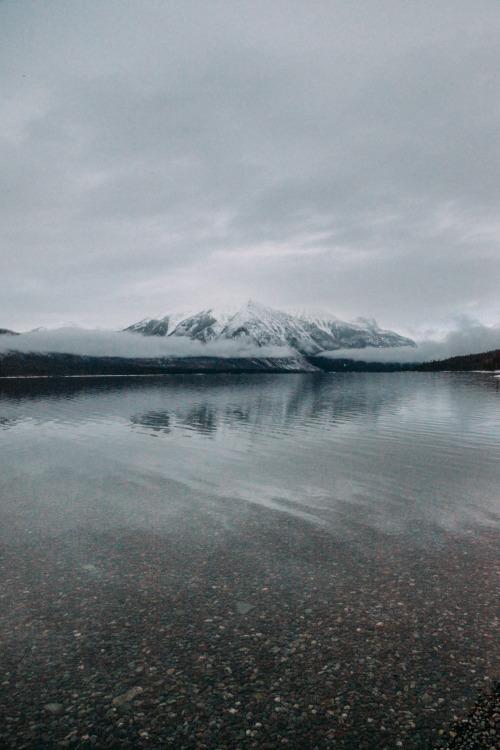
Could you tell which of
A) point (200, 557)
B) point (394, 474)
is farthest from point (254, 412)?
point (200, 557)

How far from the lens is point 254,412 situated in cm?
7100

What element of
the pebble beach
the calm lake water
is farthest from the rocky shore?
the calm lake water

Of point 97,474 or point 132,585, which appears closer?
point 132,585

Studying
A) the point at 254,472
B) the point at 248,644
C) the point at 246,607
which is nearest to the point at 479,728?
the point at 248,644

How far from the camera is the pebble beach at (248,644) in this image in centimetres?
812

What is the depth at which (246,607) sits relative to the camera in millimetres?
12062

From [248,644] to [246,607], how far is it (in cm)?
163

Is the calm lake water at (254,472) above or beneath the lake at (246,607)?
beneath

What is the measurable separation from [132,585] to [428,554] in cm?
1013

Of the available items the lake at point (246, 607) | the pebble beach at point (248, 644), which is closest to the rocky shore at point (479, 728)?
the pebble beach at point (248, 644)

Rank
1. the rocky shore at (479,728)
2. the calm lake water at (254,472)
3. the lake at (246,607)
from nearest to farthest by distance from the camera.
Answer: the rocky shore at (479,728)
the lake at (246,607)
the calm lake water at (254,472)

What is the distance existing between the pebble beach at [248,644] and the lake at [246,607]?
0.04m

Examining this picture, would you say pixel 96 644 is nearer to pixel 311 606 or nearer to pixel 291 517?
pixel 311 606

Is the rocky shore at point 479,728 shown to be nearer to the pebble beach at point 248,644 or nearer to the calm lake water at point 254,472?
the pebble beach at point 248,644
